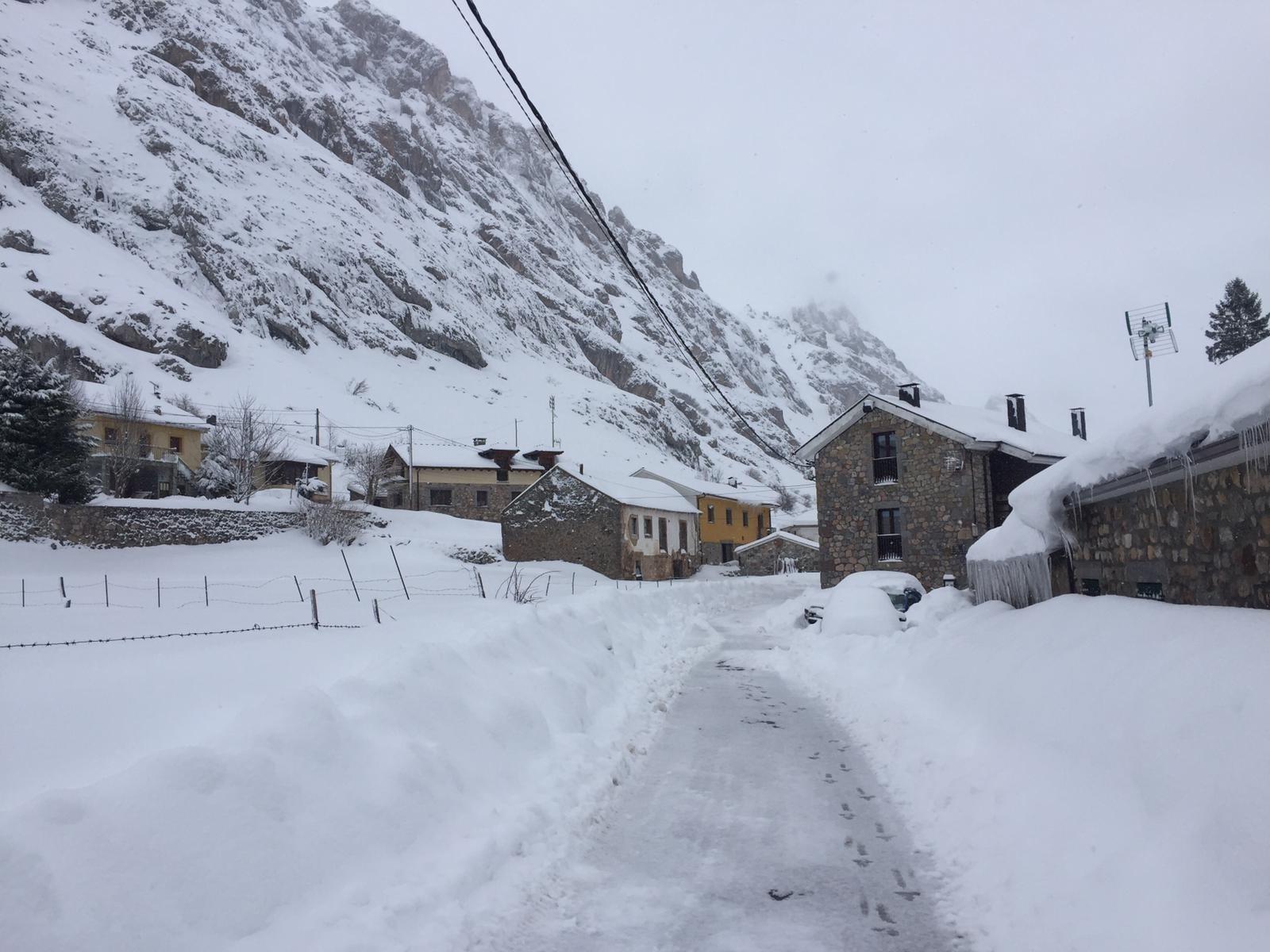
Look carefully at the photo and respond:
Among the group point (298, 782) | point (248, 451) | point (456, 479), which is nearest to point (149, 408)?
point (248, 451)

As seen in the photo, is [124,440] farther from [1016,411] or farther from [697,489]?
[1016,411]

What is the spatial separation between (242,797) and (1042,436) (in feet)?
106

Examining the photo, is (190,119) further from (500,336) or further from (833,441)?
(833,441)

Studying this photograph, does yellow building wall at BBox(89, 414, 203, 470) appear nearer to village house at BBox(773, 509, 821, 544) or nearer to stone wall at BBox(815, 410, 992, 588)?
stone wall at BBox(815, 410, 992, 588)

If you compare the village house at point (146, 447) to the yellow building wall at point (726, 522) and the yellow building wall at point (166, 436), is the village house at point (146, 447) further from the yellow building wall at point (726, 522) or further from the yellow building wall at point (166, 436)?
the yellow building wall at point (726, 522)

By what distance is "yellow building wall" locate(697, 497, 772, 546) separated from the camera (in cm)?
5207

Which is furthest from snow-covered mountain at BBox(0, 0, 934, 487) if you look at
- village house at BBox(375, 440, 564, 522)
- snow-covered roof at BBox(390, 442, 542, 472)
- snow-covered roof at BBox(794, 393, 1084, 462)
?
snow-covered roof at BBox(794, 393, 1084, 462)

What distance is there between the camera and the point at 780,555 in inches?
1893

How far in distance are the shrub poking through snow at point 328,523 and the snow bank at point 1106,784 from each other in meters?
32.9

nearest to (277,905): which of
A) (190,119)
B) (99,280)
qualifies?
(99,280)

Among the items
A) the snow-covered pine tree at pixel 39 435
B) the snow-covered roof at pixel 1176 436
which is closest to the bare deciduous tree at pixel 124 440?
the snow-covered pine tree at pixel 39 435

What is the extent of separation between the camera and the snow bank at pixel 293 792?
3477mm

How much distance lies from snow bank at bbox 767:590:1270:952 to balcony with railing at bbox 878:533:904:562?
19.5 meters

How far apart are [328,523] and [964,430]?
27.8 m
